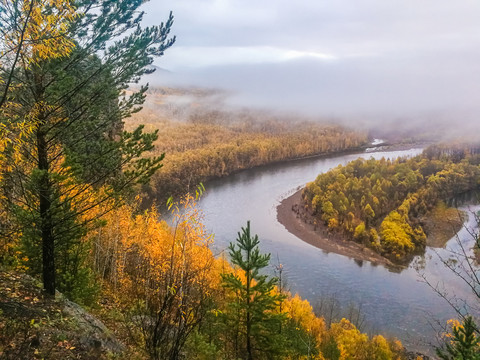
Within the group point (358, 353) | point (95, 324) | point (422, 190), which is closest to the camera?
point (95, 324)

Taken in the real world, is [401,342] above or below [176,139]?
below

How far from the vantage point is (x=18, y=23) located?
A: 490cm

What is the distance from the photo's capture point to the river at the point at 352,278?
3216cm

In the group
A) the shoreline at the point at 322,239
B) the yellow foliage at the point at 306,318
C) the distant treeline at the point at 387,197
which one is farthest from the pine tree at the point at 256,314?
the distant treeline at the point at 387,197

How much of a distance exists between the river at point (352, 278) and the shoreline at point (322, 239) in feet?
3.88

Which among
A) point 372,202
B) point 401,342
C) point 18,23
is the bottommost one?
point 401,342

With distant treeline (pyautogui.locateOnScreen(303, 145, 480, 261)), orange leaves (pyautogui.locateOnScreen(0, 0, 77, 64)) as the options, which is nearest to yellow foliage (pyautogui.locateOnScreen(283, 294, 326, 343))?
orange leaves (pyautogui.locateOnScreen(0, 0, 77, 64))

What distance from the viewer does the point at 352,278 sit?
131 feet

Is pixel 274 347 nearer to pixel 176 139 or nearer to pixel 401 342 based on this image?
pixel 401 342

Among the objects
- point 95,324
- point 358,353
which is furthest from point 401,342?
point 95,324

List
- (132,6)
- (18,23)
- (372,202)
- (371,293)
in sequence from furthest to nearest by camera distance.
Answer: (372,202)
(371,293)
(132,6)
(18,23)

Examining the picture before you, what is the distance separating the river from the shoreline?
1.18 m

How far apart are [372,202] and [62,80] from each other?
64575mm

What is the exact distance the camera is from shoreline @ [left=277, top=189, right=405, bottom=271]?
4568 centimetres
